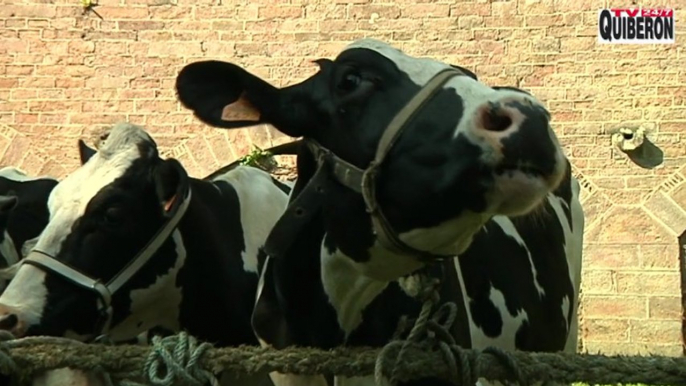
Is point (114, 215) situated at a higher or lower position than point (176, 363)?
higher

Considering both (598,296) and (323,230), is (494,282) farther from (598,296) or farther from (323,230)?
(598,296)

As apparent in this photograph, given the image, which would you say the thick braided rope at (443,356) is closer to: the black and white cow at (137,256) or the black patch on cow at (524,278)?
the black patch on cow at (524,278)

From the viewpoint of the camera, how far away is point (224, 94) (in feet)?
10.9

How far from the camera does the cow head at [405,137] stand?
2750 mm

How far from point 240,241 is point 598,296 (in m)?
7.82

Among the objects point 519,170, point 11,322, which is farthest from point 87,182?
point 519,170

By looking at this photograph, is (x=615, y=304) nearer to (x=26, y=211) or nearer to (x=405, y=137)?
(x=26, y=211)

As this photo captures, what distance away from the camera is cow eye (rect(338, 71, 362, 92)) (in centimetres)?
309

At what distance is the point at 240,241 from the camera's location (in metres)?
4.60

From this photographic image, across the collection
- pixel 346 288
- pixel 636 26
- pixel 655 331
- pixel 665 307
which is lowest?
pixel 655 331

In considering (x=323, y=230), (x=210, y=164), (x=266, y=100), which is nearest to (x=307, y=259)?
(x=323, y=230)

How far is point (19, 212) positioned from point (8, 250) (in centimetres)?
39

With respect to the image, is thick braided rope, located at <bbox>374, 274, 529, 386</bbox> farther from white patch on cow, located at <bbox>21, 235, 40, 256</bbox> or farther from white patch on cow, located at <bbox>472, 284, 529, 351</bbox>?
white patch on cow, located at <bbox>21, 235, 40, 256</bbox>

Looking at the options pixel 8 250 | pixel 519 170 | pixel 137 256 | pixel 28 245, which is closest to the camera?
pixel 519 170
